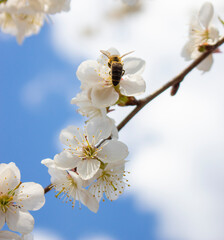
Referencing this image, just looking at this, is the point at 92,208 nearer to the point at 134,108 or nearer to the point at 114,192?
the point at 114,192

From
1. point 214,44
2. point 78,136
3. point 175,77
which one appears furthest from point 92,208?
point 214,44

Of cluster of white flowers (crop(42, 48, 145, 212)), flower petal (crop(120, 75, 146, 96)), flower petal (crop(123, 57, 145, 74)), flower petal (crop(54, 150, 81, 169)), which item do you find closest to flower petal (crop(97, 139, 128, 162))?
cluster of white flowers (crop(42, 48, 145, 212))

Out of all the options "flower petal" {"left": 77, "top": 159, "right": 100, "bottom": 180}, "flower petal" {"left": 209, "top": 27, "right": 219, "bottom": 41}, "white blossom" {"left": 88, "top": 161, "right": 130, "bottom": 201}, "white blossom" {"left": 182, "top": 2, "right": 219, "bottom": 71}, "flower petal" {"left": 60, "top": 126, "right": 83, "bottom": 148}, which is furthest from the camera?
"white blossom" {"left": 182, "top": 2, "right": 219, "bottom": 71}

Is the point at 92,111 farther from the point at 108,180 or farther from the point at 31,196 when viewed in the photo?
the point at 31,196

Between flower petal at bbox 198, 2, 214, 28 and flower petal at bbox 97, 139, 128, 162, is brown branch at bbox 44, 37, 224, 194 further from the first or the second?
flower petal at bbox 198, 2, 214, 28

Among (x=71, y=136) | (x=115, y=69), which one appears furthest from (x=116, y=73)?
(x=71, y=136)

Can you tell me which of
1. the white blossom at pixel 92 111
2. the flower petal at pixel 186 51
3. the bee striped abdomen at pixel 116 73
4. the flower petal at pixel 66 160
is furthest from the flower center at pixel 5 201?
the flower petal at pixel 186 51

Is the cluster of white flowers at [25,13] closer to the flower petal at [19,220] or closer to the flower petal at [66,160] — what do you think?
the flower petal at [66,160]

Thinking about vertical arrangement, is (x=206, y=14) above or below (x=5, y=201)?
above
